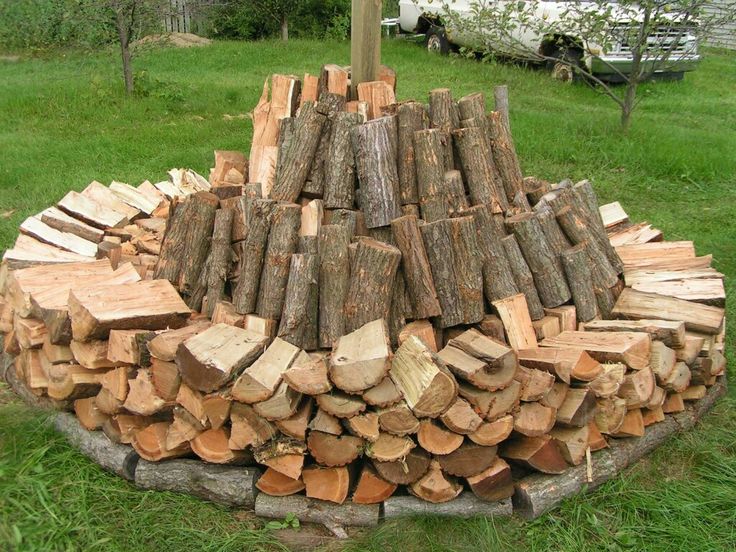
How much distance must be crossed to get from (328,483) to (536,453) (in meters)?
0.92

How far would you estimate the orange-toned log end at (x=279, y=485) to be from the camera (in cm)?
322

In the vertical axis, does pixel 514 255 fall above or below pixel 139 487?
above

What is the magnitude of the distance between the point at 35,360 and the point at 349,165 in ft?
6.26

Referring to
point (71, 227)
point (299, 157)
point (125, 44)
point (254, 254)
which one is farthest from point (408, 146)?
point (125, 44)

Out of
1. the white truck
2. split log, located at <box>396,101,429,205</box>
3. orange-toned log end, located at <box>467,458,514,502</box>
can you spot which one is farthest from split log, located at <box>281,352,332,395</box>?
the white truck

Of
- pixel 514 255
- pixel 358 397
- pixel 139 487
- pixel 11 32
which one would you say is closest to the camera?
pixel 358 397

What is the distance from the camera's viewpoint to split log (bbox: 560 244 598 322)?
155 inches

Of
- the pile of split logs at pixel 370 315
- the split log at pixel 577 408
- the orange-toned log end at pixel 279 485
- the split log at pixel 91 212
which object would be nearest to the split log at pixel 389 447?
the pile of split logs at pixel 370 315

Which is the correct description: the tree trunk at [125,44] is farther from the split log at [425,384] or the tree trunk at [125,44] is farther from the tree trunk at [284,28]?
the split log at [425,384]

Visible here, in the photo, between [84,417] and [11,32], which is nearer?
[84,417]

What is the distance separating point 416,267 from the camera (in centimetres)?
356

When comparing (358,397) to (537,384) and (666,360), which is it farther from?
(666,360)

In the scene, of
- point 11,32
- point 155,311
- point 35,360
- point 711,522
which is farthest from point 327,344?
point 11,32

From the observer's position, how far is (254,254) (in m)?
3.72
